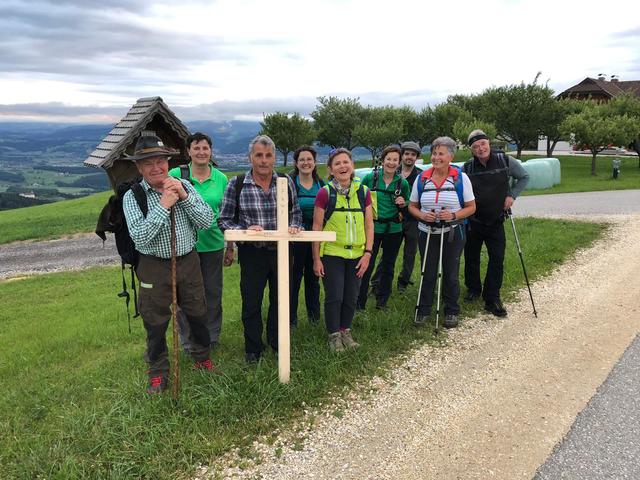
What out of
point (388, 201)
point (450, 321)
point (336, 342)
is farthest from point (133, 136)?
point (450, 321)

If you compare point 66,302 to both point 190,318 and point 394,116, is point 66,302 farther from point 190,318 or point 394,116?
point 394,116

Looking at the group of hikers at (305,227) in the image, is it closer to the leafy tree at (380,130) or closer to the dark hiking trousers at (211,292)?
the dark hiking trousers at (211,292)

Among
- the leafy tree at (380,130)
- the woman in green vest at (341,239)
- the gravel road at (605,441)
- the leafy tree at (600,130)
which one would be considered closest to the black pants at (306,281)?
the woman in green vest at (341,239)

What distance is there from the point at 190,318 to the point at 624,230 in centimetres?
1171

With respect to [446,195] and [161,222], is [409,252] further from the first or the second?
[161,222]

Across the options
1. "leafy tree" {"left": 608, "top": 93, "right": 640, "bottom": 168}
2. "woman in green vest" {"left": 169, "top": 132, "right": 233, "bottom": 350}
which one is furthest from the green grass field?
"leafy tree" {"left": 608, "top": 93, "right": 640, "bottom": 168}

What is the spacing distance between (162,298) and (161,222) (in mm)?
782

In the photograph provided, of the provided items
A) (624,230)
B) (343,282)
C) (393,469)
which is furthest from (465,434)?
(624,230)

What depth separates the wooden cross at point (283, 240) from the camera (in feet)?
13.6

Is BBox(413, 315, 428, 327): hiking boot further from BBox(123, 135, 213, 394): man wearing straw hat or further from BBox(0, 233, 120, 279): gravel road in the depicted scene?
BBox(0, 233, 120, 279): gravel road

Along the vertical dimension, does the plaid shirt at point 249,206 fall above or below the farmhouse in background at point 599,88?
below

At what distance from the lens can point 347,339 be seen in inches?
201

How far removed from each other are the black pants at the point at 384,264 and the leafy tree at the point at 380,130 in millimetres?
38300

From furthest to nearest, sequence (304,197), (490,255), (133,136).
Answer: (490,255) → (304,197) → (133,136)
